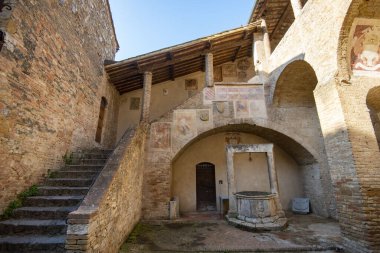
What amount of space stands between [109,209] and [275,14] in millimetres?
11379

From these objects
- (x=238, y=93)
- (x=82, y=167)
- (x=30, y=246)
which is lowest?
(x=30, y=246)

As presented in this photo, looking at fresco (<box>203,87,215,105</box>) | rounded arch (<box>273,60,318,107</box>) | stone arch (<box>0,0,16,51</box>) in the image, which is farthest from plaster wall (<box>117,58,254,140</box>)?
stone arch (<box>0,0,16,51</box>)

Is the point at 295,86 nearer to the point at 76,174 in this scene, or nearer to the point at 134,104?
the point at 134,104

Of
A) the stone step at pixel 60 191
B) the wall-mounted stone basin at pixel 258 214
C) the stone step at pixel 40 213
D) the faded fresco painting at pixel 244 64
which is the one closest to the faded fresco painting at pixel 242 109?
the wall-mounted stone basin at pixel 258 214

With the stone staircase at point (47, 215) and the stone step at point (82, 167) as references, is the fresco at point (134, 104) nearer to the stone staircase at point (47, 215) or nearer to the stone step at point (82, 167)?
the stone step at point (82, 167)

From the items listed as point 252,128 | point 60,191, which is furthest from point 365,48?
point 60,191

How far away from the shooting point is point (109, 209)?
3.73 metres

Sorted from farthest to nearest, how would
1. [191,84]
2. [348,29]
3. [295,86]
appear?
1. [191,84]
2. [295,86]
3. [348,29]

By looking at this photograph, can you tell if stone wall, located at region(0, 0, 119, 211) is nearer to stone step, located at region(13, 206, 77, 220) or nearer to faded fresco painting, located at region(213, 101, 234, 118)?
stone step, located at region(13, 206, 77, 220)

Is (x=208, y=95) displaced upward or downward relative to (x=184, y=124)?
upward

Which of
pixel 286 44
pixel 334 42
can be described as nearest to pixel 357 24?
pixel 334 42

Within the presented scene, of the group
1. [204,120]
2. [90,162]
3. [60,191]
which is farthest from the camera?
[204,120]

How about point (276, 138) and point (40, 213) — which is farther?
point (276, 138)

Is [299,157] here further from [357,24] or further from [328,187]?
[357,24]
